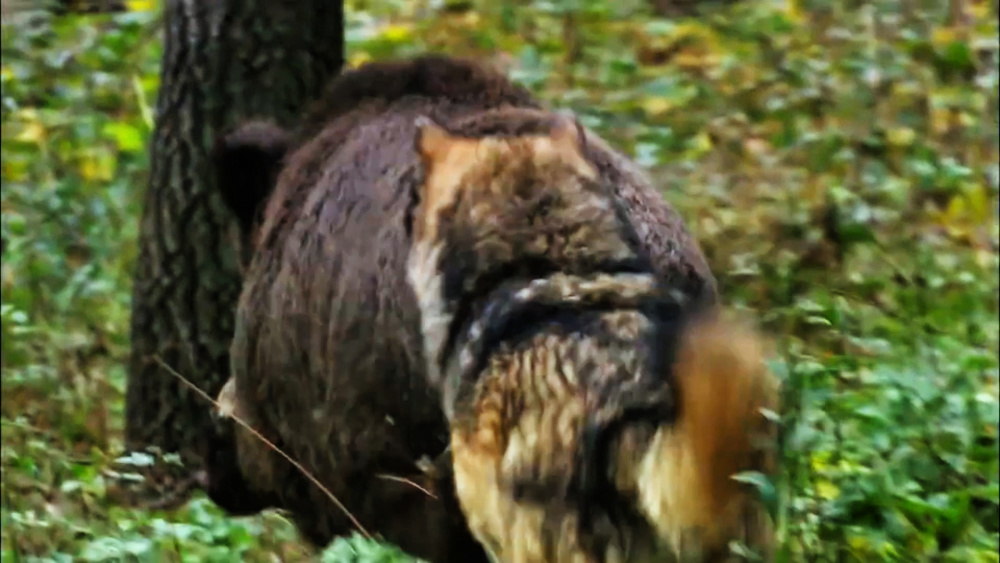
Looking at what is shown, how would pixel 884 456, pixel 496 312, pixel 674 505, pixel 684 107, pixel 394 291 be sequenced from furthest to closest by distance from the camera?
pixel 684 107 < pixel 884 456 < pixel 394 291 < pixel 496 312 < pixel 674 505

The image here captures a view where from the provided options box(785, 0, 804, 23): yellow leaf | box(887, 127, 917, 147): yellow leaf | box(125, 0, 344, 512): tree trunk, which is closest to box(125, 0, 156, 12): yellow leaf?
box(125, 0, 344, 512): tree trunk

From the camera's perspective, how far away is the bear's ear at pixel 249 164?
5.10m

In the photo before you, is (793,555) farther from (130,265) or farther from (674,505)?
(130,265)

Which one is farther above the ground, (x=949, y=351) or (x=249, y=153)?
(x=249, y=153)

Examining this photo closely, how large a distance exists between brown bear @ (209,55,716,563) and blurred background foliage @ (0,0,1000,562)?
0.20 meters

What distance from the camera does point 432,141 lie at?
3.95 m

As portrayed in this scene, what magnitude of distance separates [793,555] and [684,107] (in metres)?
5.83

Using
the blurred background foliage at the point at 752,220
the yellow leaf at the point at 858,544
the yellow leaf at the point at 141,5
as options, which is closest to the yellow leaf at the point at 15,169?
the blurred background foliage at the point at 752,220

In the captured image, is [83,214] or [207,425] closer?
[207,425]

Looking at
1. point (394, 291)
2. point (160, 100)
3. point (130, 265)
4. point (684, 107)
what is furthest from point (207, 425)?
point (684, 107)

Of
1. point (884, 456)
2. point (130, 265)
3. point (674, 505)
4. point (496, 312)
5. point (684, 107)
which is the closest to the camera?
point (674, 505)

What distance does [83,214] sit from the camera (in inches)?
297

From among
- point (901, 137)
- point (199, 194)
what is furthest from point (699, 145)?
point (199, 194)

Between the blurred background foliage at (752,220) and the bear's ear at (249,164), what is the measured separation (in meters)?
1.02
